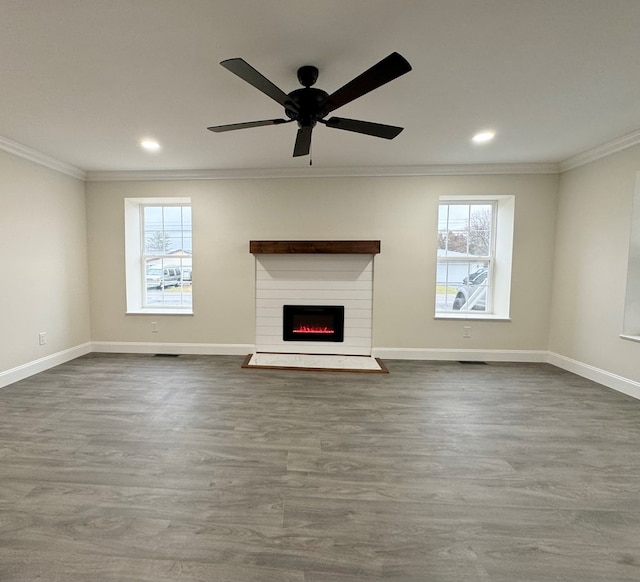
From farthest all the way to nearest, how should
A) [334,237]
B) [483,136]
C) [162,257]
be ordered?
[162,257], [334,237], [483,136]

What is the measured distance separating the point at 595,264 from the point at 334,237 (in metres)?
2.97

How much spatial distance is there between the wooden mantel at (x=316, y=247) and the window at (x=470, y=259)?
1052 mm

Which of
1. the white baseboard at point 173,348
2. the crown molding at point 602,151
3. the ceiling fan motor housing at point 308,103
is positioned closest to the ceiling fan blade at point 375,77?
the ceiling fan motor housing at point 308,103

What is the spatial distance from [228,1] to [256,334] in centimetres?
337

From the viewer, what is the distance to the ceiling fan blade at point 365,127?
1.94m

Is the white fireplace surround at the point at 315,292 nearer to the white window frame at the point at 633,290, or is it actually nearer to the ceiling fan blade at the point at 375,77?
the ceiling fan blade at the point at 375,77

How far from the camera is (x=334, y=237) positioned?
3.94 meters

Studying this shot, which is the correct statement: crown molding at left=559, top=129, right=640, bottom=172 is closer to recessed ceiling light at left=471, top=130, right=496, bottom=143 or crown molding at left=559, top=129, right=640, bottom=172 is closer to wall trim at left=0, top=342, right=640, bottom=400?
recessed ceiling light at left=471, top=130, right=496, bottom=143

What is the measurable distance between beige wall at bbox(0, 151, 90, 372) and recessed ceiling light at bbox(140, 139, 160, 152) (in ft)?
4.45

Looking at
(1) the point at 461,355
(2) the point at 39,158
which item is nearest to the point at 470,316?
(1) the point at 461,355

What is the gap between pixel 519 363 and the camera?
383cm

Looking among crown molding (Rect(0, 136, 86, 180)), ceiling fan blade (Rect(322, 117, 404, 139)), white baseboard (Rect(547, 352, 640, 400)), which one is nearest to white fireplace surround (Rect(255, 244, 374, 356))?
ceiling fan blade (Rect(322, 117, 404, 139))

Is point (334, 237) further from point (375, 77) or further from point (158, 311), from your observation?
point (158, 311)

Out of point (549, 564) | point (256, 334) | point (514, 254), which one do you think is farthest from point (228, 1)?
point (514, 254)
